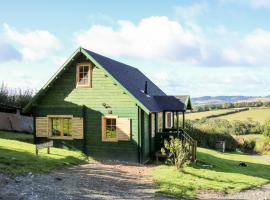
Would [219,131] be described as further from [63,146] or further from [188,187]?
[188,187]

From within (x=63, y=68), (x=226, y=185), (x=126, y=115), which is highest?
(x=63, y=68)

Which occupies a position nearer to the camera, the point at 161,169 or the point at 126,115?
the point at 161,169

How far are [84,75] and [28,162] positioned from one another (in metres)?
7.98

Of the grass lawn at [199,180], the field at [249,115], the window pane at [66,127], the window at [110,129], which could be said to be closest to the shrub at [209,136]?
the field at [249,115]

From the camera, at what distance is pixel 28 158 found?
22.3m

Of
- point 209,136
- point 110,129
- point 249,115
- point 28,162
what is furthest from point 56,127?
point 249,115

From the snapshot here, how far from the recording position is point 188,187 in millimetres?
20047

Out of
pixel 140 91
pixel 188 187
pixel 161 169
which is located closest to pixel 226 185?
pixel 188 187

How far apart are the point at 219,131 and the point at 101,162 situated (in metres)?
28.7

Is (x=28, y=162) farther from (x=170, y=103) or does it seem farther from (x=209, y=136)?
(x=209, y=136)

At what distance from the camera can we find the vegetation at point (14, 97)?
39.2 metres

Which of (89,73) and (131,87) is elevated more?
(89,73)

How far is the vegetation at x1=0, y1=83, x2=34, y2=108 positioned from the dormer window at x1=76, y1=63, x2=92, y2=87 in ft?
45.6

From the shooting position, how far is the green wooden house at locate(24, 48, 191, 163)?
2620 cm
